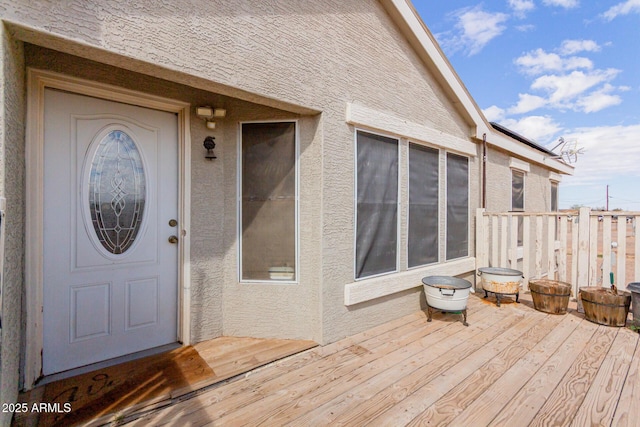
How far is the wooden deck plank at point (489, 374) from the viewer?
78.4 inches

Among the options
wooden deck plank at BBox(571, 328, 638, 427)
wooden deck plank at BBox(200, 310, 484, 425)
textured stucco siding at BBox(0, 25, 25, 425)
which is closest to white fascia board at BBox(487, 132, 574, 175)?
wooden deck plank at BBox(571, 328, 638, 427)

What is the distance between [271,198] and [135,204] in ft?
4.30

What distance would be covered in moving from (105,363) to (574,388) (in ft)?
12.9

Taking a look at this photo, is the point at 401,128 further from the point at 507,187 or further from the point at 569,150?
the point at 569,150

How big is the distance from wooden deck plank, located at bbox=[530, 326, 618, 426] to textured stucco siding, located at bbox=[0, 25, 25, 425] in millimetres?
3275

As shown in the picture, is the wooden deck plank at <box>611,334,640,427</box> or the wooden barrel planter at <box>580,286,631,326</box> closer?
the wooden deck plank at <box>611,334,640,427</box>

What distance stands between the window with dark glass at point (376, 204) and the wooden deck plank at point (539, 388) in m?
1.73

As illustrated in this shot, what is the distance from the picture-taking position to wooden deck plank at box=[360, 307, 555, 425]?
78.9 inches

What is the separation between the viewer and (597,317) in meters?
3.70

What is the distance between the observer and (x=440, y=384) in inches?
92.8

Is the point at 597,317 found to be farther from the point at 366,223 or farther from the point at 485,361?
A: the point at 366,223

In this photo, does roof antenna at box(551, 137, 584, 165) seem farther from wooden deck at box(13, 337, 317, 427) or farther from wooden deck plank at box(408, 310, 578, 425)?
wooden deck at box(13, 337, 317, 427)

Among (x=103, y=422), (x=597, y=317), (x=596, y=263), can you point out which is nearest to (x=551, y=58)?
(x=596, y=263)

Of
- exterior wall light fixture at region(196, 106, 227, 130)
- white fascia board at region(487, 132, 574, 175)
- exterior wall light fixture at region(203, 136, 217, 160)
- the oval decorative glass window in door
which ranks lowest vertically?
the oval decorative glass window in door
